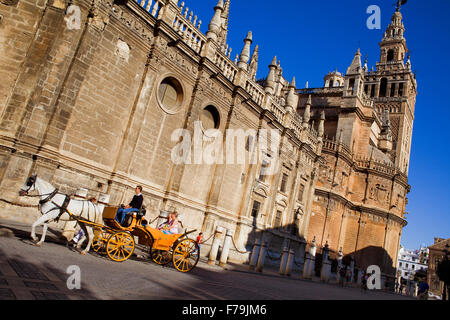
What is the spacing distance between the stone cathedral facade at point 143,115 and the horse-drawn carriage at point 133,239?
1.62 metres

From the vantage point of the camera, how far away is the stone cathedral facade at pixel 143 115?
10.8m

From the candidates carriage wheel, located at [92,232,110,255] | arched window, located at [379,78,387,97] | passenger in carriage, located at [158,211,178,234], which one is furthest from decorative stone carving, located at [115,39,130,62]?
arched window, located at [379,78,387,97]

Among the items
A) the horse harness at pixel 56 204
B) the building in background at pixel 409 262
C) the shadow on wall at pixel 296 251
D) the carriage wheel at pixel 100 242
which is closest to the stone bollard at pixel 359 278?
the shadow on wall at pixel 296 251

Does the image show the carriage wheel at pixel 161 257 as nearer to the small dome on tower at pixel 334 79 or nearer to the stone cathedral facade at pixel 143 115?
the stone cathedral facade at pixel 143 115

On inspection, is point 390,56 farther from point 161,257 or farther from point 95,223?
point 95,223

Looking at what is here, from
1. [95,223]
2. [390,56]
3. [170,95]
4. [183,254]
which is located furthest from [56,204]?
[390,56]

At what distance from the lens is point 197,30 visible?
16.4 m

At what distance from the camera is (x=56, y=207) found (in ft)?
25.4

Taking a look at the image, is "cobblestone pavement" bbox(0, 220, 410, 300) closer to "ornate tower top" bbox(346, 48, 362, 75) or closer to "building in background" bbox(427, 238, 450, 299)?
"ornate tower top" bbox(346, 48, 362, 75)

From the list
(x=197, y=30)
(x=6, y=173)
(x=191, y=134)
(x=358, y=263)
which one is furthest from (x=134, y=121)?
(x=358, y=263)
